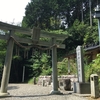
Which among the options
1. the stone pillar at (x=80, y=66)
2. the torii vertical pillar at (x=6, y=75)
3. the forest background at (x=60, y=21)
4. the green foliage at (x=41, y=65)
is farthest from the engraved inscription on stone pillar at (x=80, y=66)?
the forest background at (x=60, y=21)

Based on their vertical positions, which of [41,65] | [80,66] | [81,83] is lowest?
[81,83]

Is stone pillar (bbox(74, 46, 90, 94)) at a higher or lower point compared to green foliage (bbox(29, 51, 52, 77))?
lower

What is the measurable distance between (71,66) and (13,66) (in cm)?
1195

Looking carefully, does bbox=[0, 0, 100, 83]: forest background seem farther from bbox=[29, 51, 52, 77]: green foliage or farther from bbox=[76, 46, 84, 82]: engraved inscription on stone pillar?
bbox=[76, 46, 84, 82]: engraved inscription on stone pillar

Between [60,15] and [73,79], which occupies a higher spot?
[60,15]

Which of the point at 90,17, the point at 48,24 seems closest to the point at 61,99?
the point at 90,17

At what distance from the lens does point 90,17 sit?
30000 millimetres

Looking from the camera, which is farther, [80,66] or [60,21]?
[60,21]

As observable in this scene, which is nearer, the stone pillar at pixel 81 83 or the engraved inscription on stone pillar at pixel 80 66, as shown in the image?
the stone pillar at pixel 81 83

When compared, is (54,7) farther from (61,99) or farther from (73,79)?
(61,99)

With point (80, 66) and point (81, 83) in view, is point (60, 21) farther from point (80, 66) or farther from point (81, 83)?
point (81, 83)

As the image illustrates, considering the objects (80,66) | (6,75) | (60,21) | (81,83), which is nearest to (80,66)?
(80,66)

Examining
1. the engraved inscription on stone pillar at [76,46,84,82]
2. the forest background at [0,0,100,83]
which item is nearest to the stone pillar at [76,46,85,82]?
the engraved inscription on stone pillar at [76,46,84,82]

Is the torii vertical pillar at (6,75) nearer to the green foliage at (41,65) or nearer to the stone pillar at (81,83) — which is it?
the stone pillar at (81,83)
